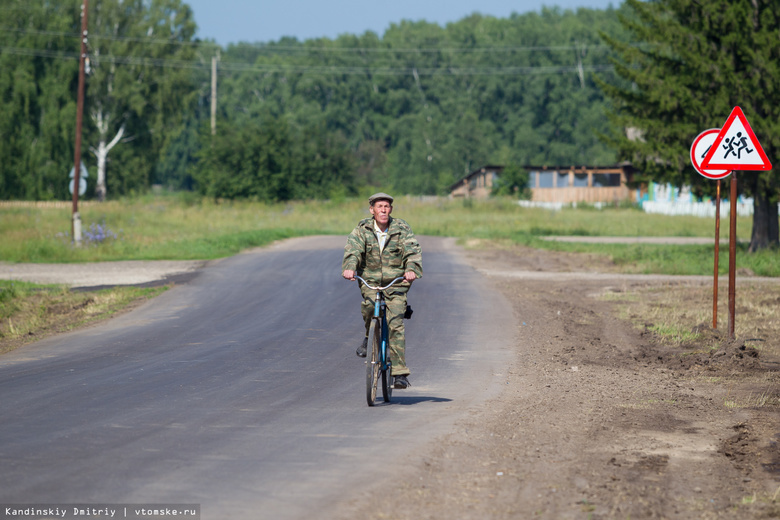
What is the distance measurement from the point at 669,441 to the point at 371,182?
88.7 m

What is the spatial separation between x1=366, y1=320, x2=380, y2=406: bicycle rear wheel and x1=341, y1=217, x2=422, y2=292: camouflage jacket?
46 cm

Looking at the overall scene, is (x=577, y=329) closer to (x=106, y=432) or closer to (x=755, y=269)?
(x=106, y=432)

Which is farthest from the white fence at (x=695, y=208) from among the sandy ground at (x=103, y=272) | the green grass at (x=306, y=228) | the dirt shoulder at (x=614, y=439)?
the dirt shoulder at (x=614, y=439)

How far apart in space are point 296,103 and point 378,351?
106 m

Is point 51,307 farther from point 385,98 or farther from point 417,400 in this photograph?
point 385,98

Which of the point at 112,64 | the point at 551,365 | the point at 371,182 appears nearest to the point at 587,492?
the point at 551,365

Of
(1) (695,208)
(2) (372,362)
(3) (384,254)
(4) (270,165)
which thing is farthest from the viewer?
(4) (270,165)

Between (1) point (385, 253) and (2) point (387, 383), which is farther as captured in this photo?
(2) point (387, 383)

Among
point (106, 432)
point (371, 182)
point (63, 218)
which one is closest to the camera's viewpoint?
point (106, 432)

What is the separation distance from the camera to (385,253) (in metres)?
8.45

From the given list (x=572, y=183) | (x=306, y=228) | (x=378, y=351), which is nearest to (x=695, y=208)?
(x=572, y=183)

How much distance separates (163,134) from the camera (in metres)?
73.0

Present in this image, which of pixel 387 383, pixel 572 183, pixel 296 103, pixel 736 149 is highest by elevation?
pixel 296 103

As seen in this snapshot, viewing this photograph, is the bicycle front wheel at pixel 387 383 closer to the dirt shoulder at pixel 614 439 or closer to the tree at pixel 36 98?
the dirt shoulder at pixel 614 439
